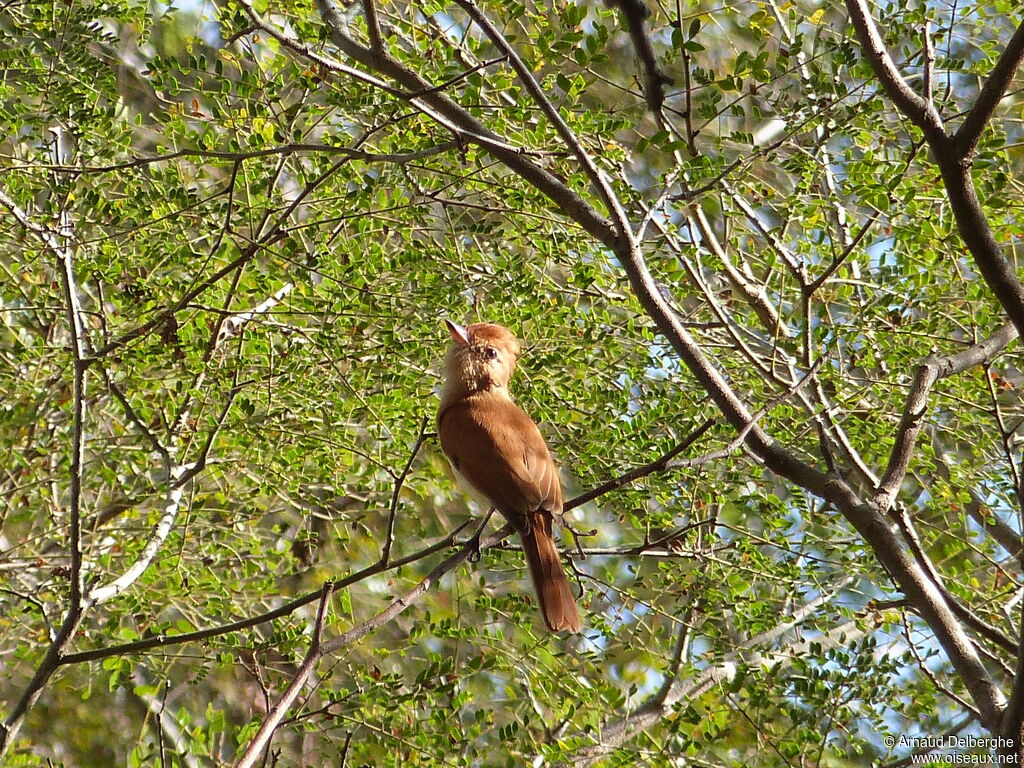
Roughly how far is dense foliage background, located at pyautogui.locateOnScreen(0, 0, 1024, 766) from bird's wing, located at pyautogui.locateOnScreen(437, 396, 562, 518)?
18 centimetres

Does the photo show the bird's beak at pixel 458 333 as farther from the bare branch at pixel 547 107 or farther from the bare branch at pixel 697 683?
the bare branch at pixel 697 683

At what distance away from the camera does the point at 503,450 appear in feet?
11.8

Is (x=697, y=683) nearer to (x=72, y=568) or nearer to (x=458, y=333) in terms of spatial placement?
(x=458, y=333)

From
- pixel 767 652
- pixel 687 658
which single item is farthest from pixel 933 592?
pixel 687 658

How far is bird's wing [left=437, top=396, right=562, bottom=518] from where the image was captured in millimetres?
3543

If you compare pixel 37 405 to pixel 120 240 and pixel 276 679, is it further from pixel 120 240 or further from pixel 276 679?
pixel 276 679

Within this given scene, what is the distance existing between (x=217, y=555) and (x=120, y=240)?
1279 mm

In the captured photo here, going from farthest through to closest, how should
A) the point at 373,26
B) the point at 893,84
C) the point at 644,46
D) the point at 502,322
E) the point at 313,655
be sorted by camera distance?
the point at 502,322, the point at 373,26, the point at 644,46, the point at 893,84, the point at 313,655

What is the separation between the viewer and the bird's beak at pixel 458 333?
374 cm

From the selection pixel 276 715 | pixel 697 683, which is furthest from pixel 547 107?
pixel 697 683

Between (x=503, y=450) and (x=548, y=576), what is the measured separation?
0.49m

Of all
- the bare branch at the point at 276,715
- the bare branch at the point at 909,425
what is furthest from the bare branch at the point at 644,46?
the bare branch at the point at 276,715

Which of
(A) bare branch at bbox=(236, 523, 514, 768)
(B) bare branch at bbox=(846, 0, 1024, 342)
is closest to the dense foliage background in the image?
(B) bare branch at bbox=(846, 0, 1024, 342)

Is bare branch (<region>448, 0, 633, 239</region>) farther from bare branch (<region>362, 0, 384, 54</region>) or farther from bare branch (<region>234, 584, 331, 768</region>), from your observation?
bare branch (<region>234, 584, 331, 768</region>)
